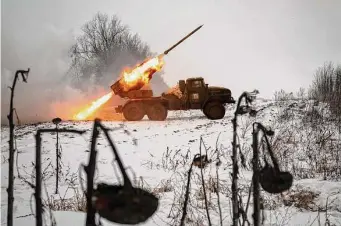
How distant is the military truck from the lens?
35.6ft

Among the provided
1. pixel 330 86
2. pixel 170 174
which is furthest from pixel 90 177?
pixel 330 86

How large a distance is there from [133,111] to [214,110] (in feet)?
8.16

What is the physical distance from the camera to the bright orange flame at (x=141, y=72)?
10570 millimetres

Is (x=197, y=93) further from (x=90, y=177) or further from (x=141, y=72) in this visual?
(x=90, y=177)

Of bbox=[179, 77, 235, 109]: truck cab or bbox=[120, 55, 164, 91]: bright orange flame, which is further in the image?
bbox=[179, 77, 235, 109]: truck cab

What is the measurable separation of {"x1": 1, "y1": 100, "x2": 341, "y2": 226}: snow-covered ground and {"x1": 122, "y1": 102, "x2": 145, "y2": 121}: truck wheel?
2.71 feet

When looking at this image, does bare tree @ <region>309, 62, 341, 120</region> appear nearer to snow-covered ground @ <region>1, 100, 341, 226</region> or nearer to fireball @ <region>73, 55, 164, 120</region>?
snow-covered ground @ <region>1, 100, 341, 226</region>

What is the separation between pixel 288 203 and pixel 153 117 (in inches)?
285

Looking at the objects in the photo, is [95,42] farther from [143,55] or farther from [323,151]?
[323,151]

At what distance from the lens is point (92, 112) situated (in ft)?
36.3

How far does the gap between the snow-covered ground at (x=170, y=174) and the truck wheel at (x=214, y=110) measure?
312 mm

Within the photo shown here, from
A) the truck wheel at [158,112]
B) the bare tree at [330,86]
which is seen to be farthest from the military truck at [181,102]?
the bare tree at [330,86]

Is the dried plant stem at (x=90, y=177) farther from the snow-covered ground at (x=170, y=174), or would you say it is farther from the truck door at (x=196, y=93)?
the truck door at (x=196, y=93)

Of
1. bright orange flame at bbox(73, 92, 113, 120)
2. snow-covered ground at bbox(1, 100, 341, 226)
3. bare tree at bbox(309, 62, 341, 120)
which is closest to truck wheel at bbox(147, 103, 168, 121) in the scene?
snow-covered ground at bbox(1, 100, 341, 226)
